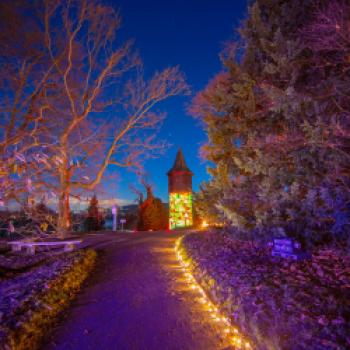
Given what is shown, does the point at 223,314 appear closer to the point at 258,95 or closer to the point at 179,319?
the point at 179,319

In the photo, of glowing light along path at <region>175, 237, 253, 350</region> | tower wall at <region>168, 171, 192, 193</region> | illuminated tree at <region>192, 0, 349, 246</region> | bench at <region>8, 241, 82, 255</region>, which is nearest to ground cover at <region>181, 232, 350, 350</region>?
glowing light along path at <region>175, 237, 253, 350</region>

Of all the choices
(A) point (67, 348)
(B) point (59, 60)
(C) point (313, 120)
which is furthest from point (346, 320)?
(B) point (59, 60)

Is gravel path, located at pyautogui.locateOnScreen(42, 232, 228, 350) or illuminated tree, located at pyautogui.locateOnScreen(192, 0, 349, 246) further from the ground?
illuminated tree, located at pyautogui.locateOnScreen(192, 0, 349, 246)

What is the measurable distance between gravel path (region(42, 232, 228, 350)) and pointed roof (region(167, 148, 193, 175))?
50.7 feet

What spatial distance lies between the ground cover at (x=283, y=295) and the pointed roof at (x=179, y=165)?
622 inches

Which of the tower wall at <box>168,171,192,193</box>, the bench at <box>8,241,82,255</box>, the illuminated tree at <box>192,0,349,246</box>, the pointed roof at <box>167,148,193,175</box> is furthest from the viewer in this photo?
the pointed roof at <box>167,148,193,175</box>

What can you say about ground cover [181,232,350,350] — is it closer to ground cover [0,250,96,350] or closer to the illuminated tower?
ground cover [0,250,96,350]

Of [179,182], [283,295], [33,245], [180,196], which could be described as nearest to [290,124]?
[283,295]

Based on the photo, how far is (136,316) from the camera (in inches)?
163

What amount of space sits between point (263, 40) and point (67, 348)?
24.2ft

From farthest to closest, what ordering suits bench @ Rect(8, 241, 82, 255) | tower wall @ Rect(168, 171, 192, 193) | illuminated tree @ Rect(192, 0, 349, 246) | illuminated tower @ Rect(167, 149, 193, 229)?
tower wall @ Rect(168, 171, 192, 193) → illuminated tower @ Rect(167, 149, 193, 229) → bench @ Rect(8, 241, 82, 255) → illuminated tree @ Rect(192, 0, 349, 246)

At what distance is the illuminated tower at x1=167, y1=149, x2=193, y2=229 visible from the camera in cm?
2080

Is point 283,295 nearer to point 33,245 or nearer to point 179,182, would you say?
point 33,245

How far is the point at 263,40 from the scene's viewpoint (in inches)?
258
